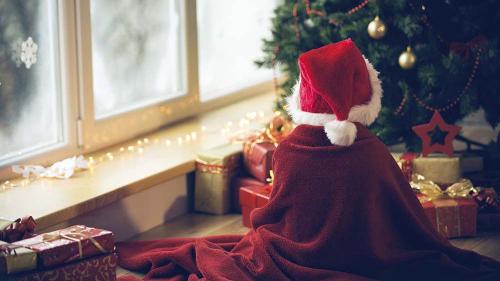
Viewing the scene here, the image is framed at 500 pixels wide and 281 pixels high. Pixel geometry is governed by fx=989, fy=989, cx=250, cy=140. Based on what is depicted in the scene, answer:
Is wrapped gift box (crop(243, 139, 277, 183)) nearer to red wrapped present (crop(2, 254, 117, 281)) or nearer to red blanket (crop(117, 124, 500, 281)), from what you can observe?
red blanket (crop(117, 124, 500, 281))

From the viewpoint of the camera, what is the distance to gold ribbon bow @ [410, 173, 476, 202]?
355 cm

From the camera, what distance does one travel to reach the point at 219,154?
3.84 m

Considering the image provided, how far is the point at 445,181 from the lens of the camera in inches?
145

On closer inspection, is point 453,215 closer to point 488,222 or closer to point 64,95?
point 488,222

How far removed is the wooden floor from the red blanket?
1.06 ft

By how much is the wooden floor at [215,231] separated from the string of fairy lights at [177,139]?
343 mm

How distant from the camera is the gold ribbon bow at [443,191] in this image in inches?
140

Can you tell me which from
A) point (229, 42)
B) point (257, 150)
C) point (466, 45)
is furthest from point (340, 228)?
point (229, 42)

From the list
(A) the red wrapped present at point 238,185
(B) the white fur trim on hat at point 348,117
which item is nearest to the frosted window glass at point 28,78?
(A) the red wrapped present at point 238,185

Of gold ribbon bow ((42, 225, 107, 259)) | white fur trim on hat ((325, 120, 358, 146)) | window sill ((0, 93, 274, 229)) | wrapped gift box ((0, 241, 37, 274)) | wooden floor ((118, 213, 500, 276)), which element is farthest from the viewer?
wooden floor ((118, 213, 500, 276))

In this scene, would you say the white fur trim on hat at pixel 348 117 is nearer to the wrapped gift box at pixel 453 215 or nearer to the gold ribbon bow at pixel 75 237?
the wrapped gift box at pixel 453 215

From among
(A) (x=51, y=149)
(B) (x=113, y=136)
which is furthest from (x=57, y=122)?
(B) (x=113, y=136)

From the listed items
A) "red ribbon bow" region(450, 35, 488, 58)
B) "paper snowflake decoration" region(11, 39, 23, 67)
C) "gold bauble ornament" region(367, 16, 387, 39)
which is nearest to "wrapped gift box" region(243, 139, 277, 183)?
"gold bauble ornament" region(367, 16, 387, 39)

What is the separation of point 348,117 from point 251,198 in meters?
0.79
